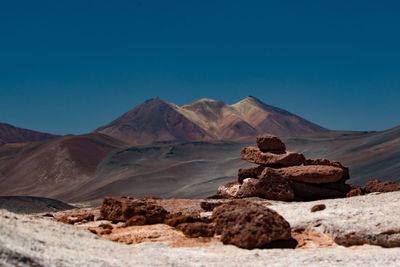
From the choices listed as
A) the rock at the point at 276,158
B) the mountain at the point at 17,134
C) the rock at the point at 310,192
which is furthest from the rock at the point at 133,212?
the mountain at the point at 17,134

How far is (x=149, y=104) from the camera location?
17638cm

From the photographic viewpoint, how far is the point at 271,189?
14.7 m

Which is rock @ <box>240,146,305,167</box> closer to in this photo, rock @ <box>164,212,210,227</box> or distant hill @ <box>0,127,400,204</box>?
rock @ <box>164,212,210,227</box>

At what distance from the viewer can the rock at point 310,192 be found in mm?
15055

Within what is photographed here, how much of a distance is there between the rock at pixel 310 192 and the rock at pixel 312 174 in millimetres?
183

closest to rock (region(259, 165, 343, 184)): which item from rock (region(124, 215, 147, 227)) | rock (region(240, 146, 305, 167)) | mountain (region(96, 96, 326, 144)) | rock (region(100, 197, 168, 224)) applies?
rock (region(240, 146, 305, 167))

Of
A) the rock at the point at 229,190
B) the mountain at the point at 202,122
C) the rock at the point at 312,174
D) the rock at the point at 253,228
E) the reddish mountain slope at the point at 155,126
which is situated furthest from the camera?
the mountain at the point at 202,122

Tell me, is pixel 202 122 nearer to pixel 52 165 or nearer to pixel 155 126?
pixel 155 126

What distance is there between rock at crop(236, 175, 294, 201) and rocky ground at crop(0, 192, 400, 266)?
363 centimetres

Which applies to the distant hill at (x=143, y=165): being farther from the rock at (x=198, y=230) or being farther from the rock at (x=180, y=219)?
the rock at (x=198, y=230)

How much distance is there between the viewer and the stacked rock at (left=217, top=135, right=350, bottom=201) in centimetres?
1477

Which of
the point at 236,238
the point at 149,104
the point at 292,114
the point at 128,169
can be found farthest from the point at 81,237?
the point at 292,114

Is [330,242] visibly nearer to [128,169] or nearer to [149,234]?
[149,234]

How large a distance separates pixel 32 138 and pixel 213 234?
14349 cm
